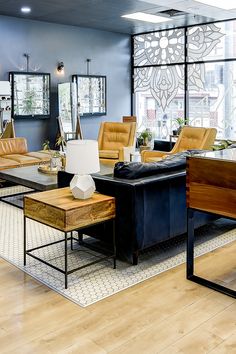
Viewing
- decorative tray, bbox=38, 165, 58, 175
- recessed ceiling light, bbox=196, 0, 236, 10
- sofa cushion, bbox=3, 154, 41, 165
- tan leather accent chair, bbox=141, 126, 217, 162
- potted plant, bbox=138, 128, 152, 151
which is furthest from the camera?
potted plant, bbox=138, 128, 152, 151

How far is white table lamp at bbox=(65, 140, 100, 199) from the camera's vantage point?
10.8 ft

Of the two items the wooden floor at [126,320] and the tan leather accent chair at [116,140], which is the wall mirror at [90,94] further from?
the wooden floor at [126,320]

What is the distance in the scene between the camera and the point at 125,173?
3564 millimetres

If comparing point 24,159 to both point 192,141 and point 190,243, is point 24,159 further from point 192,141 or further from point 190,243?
point 190,243

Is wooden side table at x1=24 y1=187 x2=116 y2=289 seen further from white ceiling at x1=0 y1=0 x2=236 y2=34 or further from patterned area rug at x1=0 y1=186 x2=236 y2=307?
white ceiling at x1=0 y1=0 x2=236 y2=34

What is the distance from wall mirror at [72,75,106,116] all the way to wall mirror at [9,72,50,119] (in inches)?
32.0

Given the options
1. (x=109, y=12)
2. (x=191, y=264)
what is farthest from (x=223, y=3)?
(x=191, y=264)

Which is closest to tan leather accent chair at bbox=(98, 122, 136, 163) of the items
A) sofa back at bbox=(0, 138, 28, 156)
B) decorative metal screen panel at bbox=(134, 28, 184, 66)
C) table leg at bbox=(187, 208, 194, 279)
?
sofa back at bbox=(0, 138, 28, 156)

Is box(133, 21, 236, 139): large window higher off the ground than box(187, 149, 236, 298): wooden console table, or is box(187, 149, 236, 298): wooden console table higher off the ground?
box(133, 21, 236, 139): large window

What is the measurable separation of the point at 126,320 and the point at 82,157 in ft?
4.20

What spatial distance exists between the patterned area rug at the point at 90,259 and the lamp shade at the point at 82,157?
867mm

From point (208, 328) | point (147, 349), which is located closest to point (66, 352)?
point (147, 349)

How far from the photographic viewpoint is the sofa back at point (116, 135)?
748 cm

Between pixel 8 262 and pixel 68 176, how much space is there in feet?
3.19
